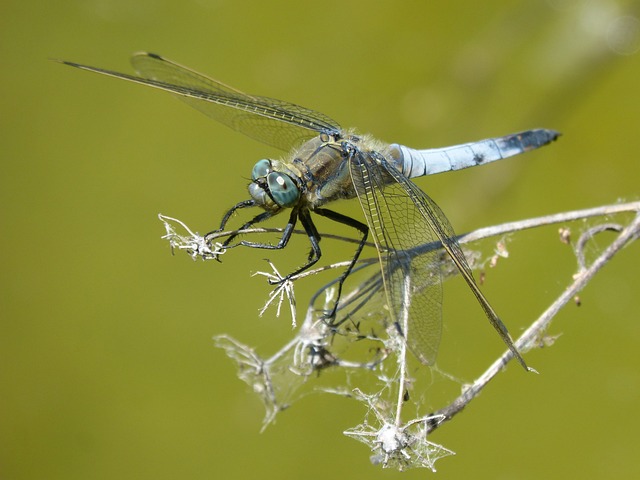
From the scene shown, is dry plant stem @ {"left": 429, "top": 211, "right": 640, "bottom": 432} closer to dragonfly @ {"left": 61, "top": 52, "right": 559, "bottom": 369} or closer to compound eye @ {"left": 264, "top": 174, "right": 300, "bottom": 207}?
dragonfly @ {"left": 61, "top": 52, "right": 559, "bottom": 369}

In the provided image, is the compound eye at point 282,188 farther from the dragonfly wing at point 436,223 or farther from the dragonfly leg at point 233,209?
the dragonfly wing at point 436,223

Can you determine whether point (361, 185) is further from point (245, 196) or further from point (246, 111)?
point (245, 196)

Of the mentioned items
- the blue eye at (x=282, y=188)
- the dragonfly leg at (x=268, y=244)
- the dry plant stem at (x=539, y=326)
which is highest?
the blue eye at (x=282, y=188)

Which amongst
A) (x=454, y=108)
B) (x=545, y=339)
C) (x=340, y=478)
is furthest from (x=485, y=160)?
(x=340, y=478)

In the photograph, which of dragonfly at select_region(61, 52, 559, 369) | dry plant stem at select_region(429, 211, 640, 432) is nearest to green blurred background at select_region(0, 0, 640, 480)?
dragonfly at select_region(61, 52, 559, 369)

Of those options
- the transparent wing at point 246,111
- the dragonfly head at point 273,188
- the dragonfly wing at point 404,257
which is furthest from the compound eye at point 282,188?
the transparent wing at point 246,111

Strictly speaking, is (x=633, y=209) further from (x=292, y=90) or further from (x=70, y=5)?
(x=70, y=5)
